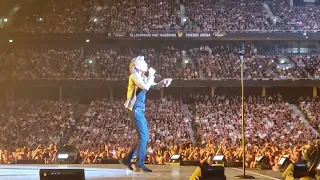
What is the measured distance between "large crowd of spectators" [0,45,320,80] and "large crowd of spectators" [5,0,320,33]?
1815 millimetres

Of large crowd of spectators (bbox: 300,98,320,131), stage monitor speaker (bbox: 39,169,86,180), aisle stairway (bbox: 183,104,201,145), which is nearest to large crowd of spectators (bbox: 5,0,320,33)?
large crowd of spectators (bbox: 300,98,320,131)

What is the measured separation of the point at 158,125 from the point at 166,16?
1358 centimetres

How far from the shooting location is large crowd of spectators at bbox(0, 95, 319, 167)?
2694cm

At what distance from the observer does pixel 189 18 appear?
4103 centimetres

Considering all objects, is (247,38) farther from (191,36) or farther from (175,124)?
(175,124)

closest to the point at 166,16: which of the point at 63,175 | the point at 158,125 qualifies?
the point at 158,125

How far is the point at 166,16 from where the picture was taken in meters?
41.1

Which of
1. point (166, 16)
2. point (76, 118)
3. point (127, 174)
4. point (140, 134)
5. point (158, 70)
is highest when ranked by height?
point (166, 16)

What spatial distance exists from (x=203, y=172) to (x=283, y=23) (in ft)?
114

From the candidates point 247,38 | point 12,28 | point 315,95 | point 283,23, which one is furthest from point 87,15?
point 315,95

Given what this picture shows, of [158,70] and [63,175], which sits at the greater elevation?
[158,70]

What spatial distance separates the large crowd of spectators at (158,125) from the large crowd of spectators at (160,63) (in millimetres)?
1962

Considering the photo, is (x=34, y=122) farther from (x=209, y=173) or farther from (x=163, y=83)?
(x=209, y=173)

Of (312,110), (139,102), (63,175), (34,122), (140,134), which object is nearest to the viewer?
(63,175)
